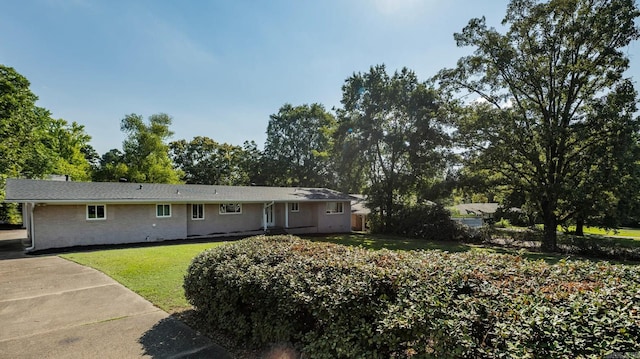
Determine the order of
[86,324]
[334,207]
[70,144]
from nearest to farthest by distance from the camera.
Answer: [86,324], [334,207], [70,144]

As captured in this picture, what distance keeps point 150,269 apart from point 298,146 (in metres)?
33.7

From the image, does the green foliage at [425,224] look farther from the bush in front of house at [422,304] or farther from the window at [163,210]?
the bush in front of house at [422,304]

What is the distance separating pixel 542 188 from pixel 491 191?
11.8 feet

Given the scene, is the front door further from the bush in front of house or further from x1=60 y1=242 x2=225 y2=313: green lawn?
the bush in front of house

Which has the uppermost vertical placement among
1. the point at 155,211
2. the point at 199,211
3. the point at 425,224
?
the point at 155,211

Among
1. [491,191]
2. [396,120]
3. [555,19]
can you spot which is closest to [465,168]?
[491,191]

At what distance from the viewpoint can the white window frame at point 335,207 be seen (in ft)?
80.4

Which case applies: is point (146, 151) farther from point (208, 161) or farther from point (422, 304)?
point (422, 304)

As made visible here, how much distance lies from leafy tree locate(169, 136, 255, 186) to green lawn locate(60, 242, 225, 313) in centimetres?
3057

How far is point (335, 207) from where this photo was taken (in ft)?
81.9

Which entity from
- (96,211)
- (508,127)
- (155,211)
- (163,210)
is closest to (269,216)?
(163,210)

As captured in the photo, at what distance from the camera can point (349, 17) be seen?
33.3 feet

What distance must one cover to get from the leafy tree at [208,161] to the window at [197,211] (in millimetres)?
24109

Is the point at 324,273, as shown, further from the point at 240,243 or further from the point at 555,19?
the point at 555,19
